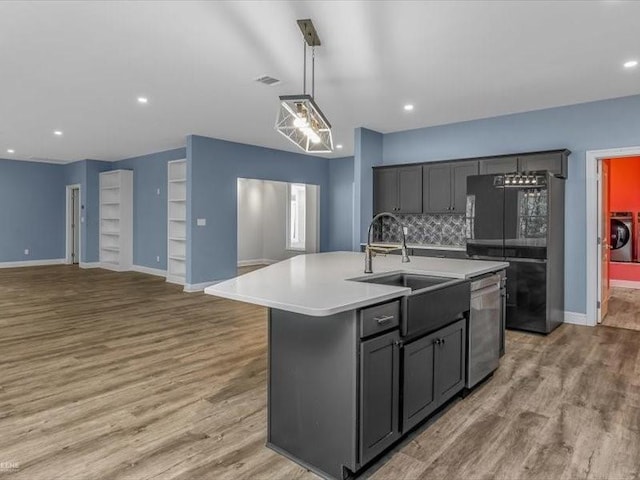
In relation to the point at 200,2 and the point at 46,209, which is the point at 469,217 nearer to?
the point at 200,2

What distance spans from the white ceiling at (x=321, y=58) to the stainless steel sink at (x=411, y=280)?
178 cm

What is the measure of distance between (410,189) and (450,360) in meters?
3.74

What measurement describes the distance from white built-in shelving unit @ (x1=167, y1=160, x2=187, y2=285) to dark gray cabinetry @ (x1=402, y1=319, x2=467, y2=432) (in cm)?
616

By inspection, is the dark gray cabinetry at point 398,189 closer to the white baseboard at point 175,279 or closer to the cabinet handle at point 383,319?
the white baseboard at point 175,279

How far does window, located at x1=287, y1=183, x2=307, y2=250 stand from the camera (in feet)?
36.4

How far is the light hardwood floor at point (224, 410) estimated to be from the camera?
208cm

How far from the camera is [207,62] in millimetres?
3697

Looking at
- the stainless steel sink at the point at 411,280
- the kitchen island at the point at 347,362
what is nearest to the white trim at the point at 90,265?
the kitchen island at the point at 347,362

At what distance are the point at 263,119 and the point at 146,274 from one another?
505 centimetres

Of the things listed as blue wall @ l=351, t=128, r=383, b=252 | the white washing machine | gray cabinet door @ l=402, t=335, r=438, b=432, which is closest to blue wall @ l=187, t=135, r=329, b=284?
blue wall @ l=351, t=128, r=383, b=252

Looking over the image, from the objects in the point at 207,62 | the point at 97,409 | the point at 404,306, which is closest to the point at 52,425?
the point at 97,409

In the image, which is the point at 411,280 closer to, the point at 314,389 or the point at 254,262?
the point at 314,389

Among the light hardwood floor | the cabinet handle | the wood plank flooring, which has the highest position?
the cabinet handle

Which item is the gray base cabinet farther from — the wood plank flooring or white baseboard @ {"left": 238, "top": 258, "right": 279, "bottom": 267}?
white baseboard @ {"left": 238, "top": 258, "right": 279, "bottom": 267}
